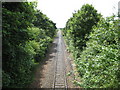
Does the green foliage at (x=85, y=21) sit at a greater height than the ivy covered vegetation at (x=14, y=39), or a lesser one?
greater

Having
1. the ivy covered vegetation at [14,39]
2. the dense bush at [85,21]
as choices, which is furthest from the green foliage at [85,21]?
the ivy covered vegetation at [14,39]

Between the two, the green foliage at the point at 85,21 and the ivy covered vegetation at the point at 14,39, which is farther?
the green foliage at the point at 85,21

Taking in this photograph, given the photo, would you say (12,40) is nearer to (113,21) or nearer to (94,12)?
(113,21)

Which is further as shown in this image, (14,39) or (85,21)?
(85,21)

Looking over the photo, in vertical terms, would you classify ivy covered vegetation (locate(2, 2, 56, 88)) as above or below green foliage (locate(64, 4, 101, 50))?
below

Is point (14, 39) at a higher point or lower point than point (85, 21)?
lower

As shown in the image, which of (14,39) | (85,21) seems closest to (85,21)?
(85,21)

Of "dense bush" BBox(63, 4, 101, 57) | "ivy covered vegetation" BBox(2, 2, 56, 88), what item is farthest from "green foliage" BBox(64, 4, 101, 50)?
"ivy covered vegetation" BBox(2, 2, 56, 88)

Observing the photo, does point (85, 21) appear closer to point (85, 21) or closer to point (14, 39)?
point (85, 21)

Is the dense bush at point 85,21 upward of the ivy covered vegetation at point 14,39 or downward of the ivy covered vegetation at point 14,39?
upward

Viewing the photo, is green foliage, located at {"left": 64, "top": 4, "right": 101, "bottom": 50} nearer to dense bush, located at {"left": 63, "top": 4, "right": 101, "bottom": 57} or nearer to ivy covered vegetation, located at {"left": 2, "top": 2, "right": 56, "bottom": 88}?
dense bush, located at {"left": 63, "top": 4, "right": 101, "bottom": 57}

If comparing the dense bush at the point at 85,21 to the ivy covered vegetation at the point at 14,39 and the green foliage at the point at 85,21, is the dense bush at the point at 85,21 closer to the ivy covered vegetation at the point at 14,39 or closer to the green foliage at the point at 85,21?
the green foliage at the point at 85,21

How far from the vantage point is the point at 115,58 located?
4.62m

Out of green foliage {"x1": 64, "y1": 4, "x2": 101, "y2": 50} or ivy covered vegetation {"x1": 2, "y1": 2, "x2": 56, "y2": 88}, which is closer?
ivy covered vegetation {"x1": 2, "y1": 2, "x2": 56, "y2": 88}
